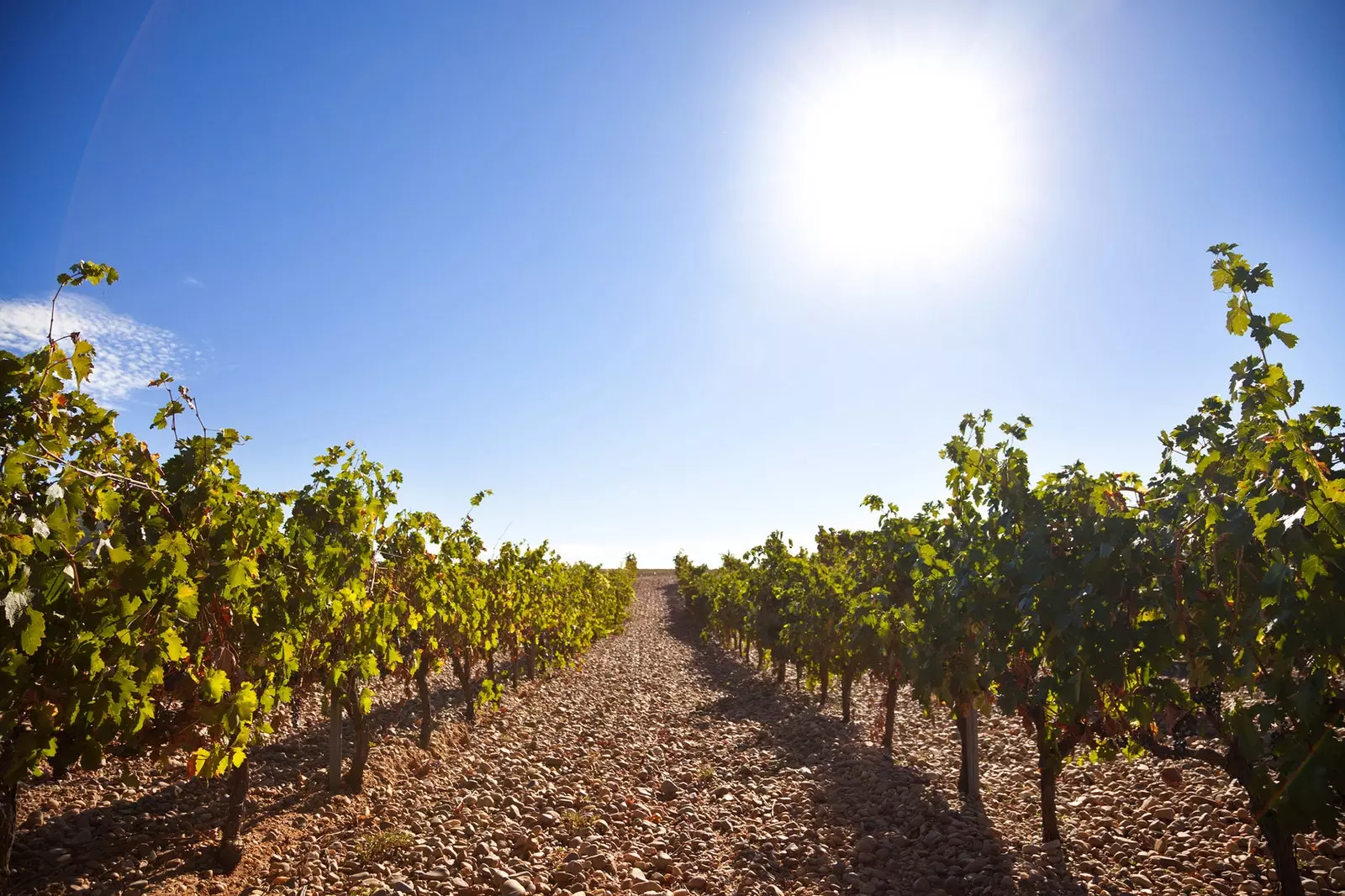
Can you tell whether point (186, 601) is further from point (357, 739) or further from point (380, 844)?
point (357, 739)

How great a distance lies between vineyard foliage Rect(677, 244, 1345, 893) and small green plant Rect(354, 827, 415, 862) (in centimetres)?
588

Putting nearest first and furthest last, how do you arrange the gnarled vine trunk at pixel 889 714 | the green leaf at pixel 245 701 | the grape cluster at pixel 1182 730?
the green leaf at pixel 245 701 → the grape cluster at pixel 1182 730 → the gnarled vine trunk at pixel 889 714

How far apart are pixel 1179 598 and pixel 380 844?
760cm

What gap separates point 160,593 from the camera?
432cm

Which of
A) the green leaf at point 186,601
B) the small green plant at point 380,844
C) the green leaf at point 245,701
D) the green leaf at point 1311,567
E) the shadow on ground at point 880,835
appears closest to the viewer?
the green leaf at point 1311,567

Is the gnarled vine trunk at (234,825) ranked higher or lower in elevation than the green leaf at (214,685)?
lower

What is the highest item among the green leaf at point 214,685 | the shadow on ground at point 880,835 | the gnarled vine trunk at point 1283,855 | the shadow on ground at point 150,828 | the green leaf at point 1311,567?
the green leaf at point 1311,567

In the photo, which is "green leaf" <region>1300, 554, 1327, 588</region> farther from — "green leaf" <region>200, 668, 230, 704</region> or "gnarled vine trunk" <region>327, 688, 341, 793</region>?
"gnarled vine trunk" <region>327, 688, 341, 793</region>

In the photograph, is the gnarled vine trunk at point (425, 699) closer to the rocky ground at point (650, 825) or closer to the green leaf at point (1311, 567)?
the rocky ground at point (650, 825)

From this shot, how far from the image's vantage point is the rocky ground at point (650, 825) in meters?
6.02

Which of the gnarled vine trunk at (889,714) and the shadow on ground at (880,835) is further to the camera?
the gnarled vine trunk at (889,714)

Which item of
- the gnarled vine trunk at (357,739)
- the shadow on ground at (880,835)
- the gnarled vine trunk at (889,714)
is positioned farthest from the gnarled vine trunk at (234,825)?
the gnarled vine trunk at (889,714)

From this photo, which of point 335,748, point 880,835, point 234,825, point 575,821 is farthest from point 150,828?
point 880,835

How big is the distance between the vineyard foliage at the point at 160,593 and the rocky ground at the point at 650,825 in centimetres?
77
